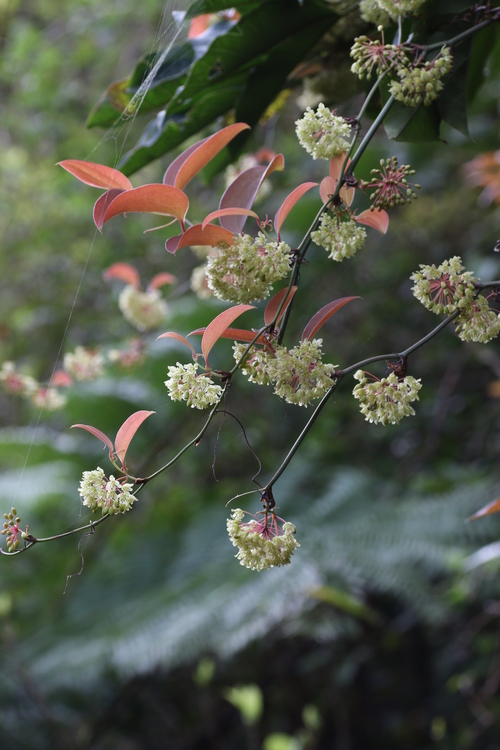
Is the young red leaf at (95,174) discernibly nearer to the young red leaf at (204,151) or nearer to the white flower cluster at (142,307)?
the young red leaf at (204,151)

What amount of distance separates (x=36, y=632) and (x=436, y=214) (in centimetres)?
194

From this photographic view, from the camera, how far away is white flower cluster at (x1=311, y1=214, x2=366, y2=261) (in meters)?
0.38

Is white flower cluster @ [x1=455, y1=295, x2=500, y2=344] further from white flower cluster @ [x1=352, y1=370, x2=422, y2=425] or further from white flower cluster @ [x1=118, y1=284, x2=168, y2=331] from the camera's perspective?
white flower cluster @ [x1=118, y1=284, x2=168, y2=331]

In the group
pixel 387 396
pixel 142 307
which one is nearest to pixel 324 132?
pixel 387 396

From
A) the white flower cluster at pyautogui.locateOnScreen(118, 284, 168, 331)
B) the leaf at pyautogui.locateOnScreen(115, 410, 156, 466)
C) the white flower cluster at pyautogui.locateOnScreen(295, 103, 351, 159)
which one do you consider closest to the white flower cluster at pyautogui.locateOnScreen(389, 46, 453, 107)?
the white flower cluster at pyautogui.locateOnScreen(295, 103, 351, 159)

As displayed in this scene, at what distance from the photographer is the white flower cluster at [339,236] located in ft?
1.24

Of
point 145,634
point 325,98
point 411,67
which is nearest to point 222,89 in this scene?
point 325,98

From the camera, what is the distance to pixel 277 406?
2.31 m

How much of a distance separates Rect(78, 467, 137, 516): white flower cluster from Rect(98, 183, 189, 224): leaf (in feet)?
0.51

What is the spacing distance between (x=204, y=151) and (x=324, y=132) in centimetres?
8

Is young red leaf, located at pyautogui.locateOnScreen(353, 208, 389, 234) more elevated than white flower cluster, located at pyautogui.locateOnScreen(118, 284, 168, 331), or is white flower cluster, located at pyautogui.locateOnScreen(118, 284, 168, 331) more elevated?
young red leaf, located at pyautogui.locateOnScreen(353, 208, 389, 234)

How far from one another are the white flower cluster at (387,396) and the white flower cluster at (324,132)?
5.6 inches

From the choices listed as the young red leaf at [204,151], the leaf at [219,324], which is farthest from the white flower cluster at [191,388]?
the young red leaf at [204,151]

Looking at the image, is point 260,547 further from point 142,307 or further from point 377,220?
point 142,307
